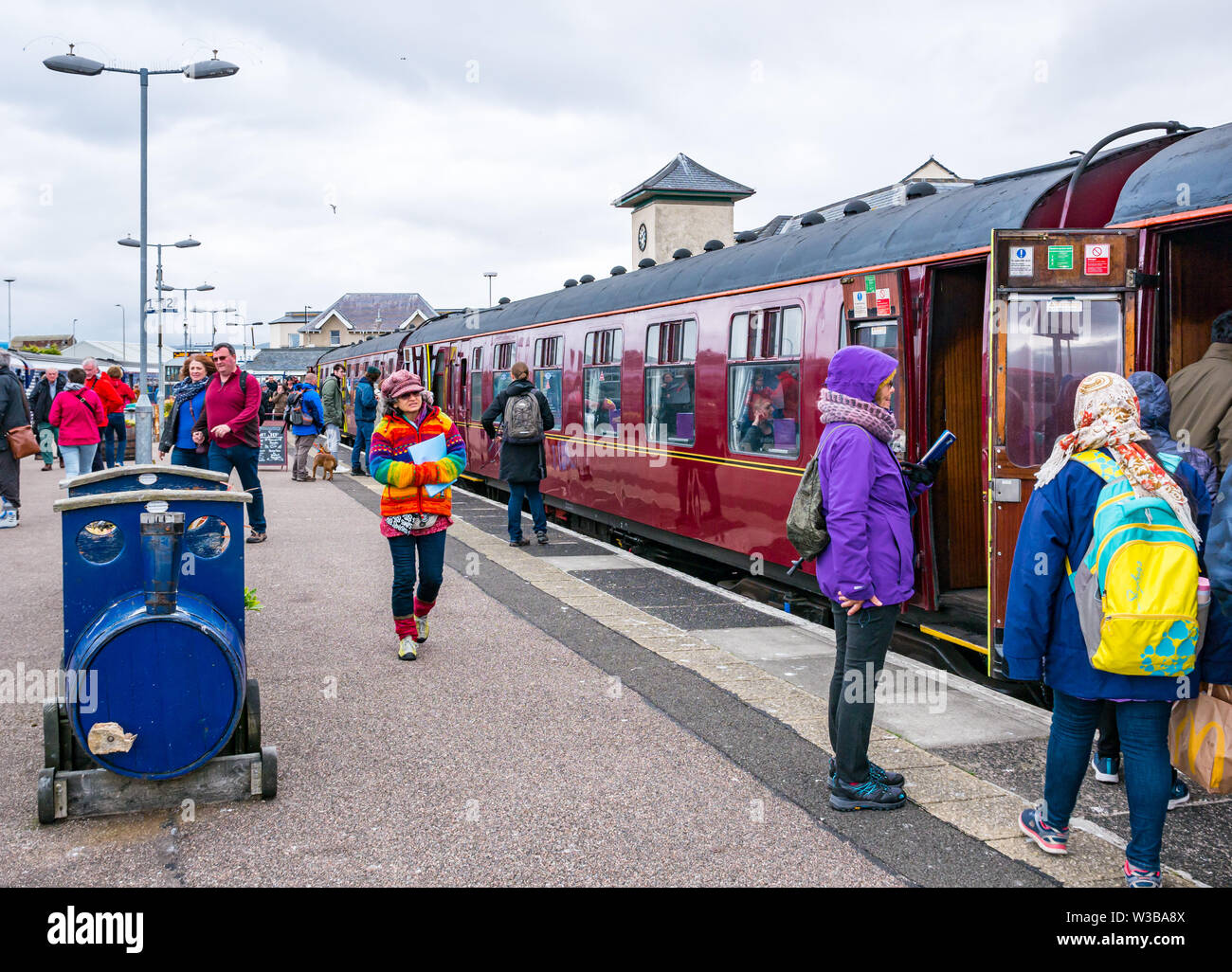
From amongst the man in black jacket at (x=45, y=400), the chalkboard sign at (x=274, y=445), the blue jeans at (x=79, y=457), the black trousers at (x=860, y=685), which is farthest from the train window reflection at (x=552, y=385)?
the black trousers at (x=860, y=685)

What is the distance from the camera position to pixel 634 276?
39.0ft

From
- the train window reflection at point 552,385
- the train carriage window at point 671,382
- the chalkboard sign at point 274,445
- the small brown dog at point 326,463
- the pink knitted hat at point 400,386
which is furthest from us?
the chalkboard sign at point 274,445

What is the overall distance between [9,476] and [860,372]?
33.2ft

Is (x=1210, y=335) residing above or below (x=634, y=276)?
below

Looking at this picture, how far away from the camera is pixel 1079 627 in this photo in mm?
3611

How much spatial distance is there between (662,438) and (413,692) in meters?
5.00

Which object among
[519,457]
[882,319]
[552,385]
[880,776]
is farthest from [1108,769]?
[552,385]

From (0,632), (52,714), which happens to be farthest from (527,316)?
(52,714)

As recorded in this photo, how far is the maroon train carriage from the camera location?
17.8 ft

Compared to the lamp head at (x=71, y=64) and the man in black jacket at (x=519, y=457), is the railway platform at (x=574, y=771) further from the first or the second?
the lamp head at (x=71, y=64)

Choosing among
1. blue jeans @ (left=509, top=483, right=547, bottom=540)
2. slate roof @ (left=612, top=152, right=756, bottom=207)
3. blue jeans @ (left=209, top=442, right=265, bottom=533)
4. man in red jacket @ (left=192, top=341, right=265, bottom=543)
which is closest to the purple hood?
man in red jacket @ (left=192, top=341, right=265, bottom=543)

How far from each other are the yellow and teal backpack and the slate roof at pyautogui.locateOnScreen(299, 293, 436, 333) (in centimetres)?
8929

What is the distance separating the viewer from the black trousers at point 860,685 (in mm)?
4270
